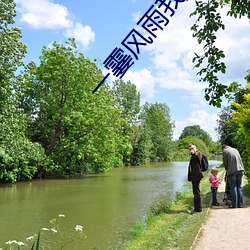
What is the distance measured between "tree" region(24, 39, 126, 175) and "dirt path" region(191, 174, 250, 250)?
18.3 metres

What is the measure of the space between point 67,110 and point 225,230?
20.8m

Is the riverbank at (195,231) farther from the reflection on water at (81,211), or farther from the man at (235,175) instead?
the reflection on water at (81,211)

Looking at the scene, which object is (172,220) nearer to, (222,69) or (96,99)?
(222,69)

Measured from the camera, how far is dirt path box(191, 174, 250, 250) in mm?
6367

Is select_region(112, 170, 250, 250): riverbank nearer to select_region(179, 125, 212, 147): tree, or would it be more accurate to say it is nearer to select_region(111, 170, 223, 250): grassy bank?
select_region(111, 170, 223, 250): grassy bank

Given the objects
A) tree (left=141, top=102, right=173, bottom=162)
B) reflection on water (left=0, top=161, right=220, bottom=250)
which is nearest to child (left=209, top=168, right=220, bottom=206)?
reflection on water (left=0, top=161, right=220, bottom=250)

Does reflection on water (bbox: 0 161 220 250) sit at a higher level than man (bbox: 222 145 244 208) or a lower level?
lower

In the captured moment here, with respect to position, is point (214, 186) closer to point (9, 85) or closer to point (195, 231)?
point (195, 231)

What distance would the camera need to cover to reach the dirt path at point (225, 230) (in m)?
6.37

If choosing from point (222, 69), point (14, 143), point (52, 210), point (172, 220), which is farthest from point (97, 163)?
point (222, 69)

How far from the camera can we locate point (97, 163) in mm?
30109

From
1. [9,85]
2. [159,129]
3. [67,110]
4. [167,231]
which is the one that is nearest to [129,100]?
[159,129]

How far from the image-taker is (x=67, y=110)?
88.0 ft

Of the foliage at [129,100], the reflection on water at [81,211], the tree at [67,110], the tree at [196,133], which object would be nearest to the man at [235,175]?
the reflection on water at [81,211]
